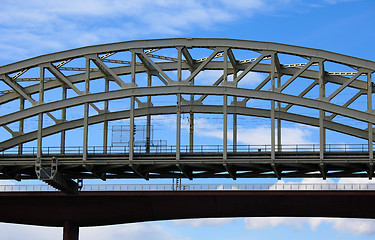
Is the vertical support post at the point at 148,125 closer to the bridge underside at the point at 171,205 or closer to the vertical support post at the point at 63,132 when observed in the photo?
the bridge underside at the point at 171,205

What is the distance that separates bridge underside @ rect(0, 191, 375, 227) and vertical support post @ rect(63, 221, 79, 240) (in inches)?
12.8

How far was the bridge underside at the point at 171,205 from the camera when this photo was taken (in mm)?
66750

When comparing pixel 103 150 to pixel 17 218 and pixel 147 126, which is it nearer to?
pixel 147 126

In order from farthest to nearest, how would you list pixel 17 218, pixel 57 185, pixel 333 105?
pixel 17 218, pixel 57 185, pixel 333 105

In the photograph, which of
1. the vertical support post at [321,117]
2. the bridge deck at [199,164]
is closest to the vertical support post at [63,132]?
the bridge deck at [199,164]

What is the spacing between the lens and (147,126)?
66.8 metres

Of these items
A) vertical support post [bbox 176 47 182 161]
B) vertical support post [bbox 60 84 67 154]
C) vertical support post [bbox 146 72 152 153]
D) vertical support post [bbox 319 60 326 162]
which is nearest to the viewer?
vertical support post [bbox 319 60 326 162]

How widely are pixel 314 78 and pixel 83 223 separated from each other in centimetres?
2058

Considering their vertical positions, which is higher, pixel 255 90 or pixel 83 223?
pixel 255 90

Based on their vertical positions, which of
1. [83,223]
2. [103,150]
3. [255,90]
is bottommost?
[83,223]

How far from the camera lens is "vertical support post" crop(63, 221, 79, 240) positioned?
69.2 metres

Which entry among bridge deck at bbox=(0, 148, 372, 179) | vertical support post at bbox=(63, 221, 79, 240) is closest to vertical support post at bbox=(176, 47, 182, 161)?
bridge deck at bbox=(0, 148, 372, 179)

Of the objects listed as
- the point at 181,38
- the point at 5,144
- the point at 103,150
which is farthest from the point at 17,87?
→ the point at 181,38

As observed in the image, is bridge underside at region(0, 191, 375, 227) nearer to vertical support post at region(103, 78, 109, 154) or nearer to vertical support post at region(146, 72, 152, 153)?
vertical support post at region(146, 72, 152, 153)
